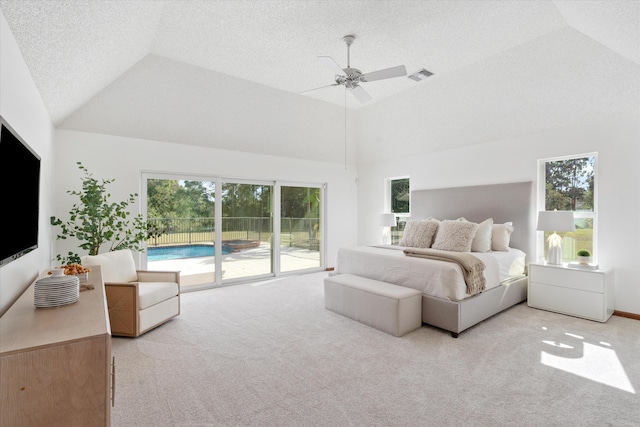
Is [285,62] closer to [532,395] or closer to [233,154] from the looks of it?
[233,154]

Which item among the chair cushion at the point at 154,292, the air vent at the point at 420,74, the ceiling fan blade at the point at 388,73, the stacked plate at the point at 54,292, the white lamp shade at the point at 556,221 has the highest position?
the air vent at the point at 420,74

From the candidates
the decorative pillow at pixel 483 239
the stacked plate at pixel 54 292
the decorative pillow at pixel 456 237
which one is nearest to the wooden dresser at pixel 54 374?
the stacked plate at pixel 54 292

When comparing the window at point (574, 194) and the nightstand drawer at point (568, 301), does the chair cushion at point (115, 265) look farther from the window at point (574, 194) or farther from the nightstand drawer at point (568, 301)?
the window at point (574, 194)

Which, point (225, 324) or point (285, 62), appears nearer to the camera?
point (225, 324)

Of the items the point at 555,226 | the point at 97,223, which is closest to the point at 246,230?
the point at 97,223

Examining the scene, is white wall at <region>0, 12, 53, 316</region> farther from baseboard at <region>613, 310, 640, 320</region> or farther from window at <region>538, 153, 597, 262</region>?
baseboard at <region>613, 310, 640, 320</region>

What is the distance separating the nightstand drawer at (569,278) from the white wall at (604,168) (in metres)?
0.51

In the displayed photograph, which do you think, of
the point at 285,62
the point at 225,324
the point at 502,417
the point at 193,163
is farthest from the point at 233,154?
the point at 502,417

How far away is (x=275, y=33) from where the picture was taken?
3.38 m

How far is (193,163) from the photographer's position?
5.11 m

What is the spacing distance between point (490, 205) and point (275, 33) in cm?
393

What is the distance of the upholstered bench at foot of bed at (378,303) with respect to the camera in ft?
10.5

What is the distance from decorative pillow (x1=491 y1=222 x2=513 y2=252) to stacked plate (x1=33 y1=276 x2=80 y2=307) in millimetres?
4714

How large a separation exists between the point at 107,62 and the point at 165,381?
3.09 metres
